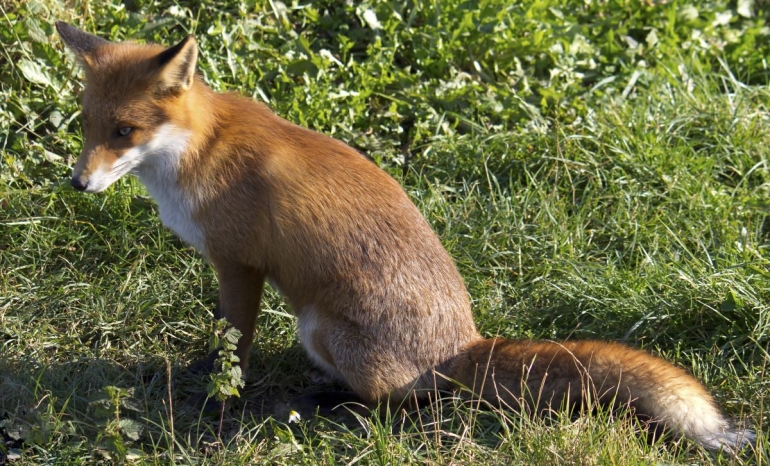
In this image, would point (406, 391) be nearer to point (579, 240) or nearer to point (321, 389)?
point (321, 389)

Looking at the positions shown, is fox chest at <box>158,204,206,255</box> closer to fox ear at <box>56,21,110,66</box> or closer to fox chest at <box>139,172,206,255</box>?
fox chest at <box>139,172,206,255</box>

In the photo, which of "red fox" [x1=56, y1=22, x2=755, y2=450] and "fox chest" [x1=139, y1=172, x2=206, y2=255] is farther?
"fox chest" [x1=139, y1=172, x2=206, y2=255]

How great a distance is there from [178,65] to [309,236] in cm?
96

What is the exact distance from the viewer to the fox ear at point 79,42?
415 cm

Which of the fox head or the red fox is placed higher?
the fox head

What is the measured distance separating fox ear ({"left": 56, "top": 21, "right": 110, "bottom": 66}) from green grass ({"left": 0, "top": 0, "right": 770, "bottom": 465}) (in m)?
1.21

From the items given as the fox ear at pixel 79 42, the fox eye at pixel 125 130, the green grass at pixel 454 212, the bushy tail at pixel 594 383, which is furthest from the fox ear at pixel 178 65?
the bushy tail at pixel 594 383

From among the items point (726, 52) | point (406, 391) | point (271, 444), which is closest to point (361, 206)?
point (406, 391)

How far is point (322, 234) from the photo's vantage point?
4.07 metres

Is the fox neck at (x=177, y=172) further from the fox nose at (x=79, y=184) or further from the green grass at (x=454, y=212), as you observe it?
the green grass at (x=454, y=212)

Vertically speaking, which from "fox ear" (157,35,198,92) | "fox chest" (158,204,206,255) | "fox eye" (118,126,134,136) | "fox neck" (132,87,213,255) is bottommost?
"fox chest" (158,204,206,255)

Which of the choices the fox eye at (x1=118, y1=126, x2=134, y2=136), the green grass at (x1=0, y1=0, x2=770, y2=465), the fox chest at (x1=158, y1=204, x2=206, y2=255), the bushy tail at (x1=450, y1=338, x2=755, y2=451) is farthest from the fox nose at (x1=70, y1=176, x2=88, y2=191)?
the bushy tail at (x1=450, y1=338, x2=755, y2=451)

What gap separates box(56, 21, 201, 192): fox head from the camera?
394cm

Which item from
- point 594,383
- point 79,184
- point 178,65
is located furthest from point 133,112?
point 594,383
